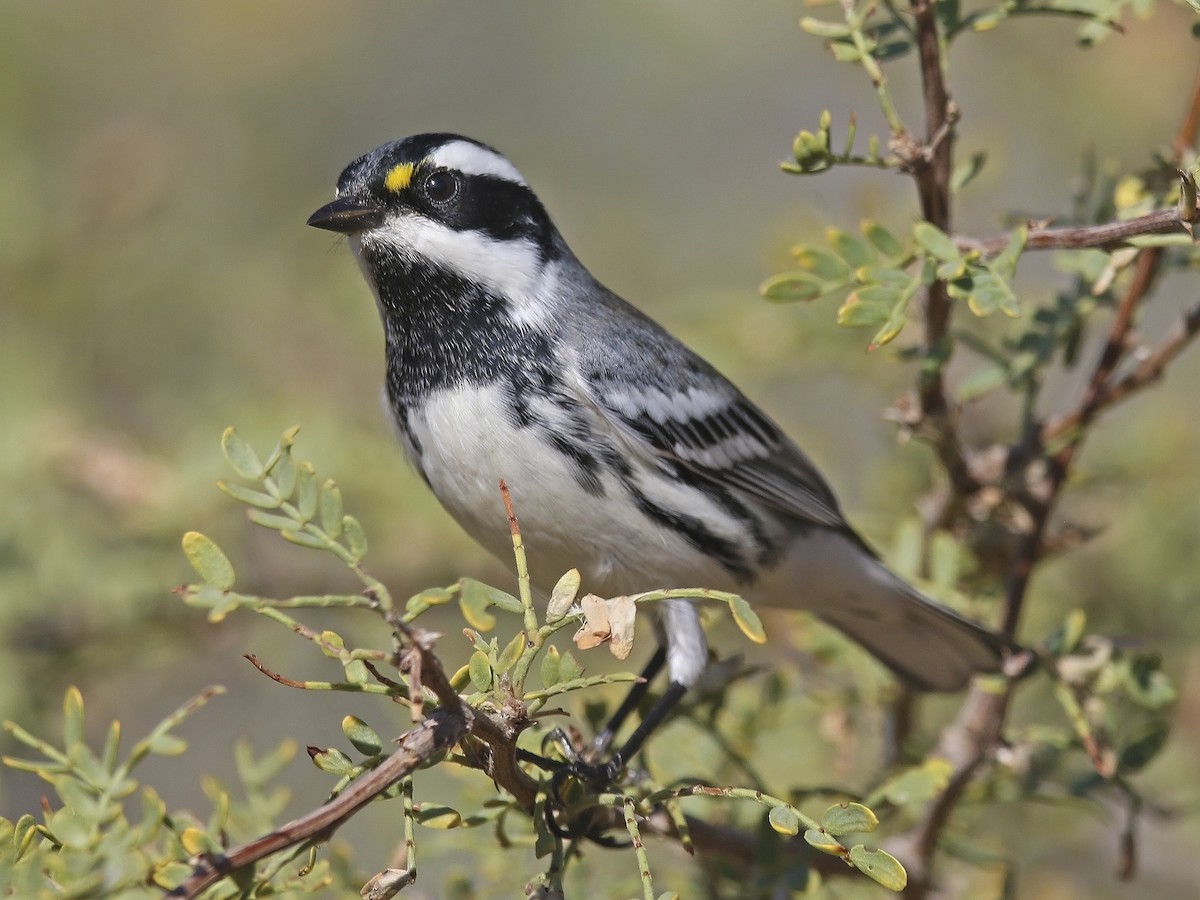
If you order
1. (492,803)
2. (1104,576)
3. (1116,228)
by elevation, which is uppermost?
(1116,228)

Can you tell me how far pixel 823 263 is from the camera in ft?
7.39

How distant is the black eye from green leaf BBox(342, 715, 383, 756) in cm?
154

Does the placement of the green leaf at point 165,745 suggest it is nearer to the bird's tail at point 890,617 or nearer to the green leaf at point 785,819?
the green leaf at point 785,819

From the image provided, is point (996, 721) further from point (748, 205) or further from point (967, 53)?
point (967, 53)

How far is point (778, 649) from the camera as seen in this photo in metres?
3.81

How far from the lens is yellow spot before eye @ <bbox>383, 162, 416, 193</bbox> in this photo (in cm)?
284

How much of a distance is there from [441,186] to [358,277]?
128 centimetres

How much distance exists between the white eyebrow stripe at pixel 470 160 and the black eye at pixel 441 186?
0.8 inches

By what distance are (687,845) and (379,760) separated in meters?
0.67

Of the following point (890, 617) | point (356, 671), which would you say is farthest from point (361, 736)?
point (890, 617)

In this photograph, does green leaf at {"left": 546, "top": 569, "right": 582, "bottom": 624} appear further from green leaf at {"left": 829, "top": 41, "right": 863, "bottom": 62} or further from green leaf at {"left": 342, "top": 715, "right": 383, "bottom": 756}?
green leaf at {"left": 829, "top": 41, "right": 863, "bottom": 62}

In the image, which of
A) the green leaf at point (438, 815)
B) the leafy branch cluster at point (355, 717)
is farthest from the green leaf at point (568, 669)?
the green leaf at point (438, 815)

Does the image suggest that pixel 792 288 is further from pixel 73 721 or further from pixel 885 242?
pixel 73 721

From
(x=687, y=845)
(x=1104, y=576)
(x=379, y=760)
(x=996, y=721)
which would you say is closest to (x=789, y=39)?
(x=1104, y=576)
